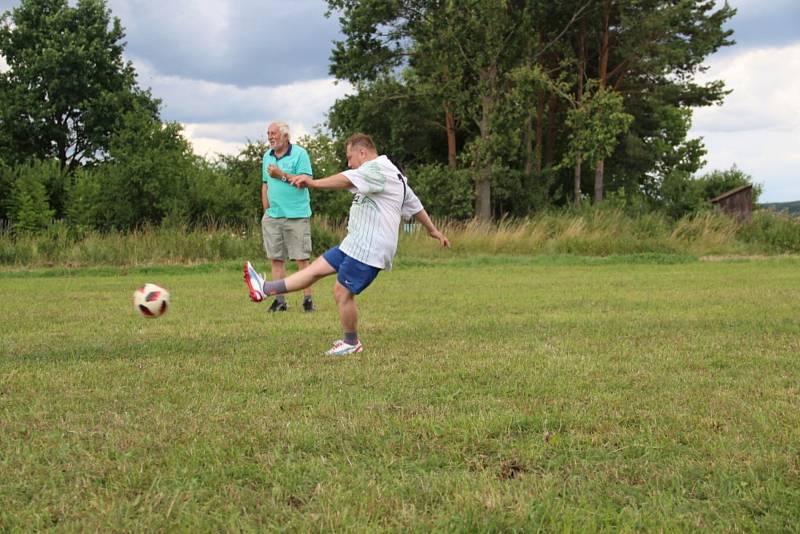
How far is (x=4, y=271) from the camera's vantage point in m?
15.7

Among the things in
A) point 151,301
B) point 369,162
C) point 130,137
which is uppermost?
point 130,137

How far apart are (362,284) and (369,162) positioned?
0.92m

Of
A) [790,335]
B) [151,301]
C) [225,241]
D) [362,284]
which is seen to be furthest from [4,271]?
[790,335]

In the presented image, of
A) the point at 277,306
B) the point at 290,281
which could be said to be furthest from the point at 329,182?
the point at 277,306

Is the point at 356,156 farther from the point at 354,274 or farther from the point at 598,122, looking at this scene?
the point at 598,122

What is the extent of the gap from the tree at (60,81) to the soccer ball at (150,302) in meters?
35.8

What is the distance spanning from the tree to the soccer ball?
1409 inches

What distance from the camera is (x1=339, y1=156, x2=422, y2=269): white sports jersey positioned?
18.5 feet

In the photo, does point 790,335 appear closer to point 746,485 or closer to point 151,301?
point 746,485

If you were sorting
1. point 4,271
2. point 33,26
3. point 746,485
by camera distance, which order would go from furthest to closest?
point 33,26 → point 4,271 → point 746,485

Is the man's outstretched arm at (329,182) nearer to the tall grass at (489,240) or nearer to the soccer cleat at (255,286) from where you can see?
the soccer cleat at (255,286)

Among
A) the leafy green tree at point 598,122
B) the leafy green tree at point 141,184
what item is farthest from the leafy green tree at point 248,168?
the leafy green tree at point 598,122

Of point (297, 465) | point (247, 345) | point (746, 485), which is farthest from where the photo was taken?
point (247, 345)

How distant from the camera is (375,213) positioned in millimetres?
5746
